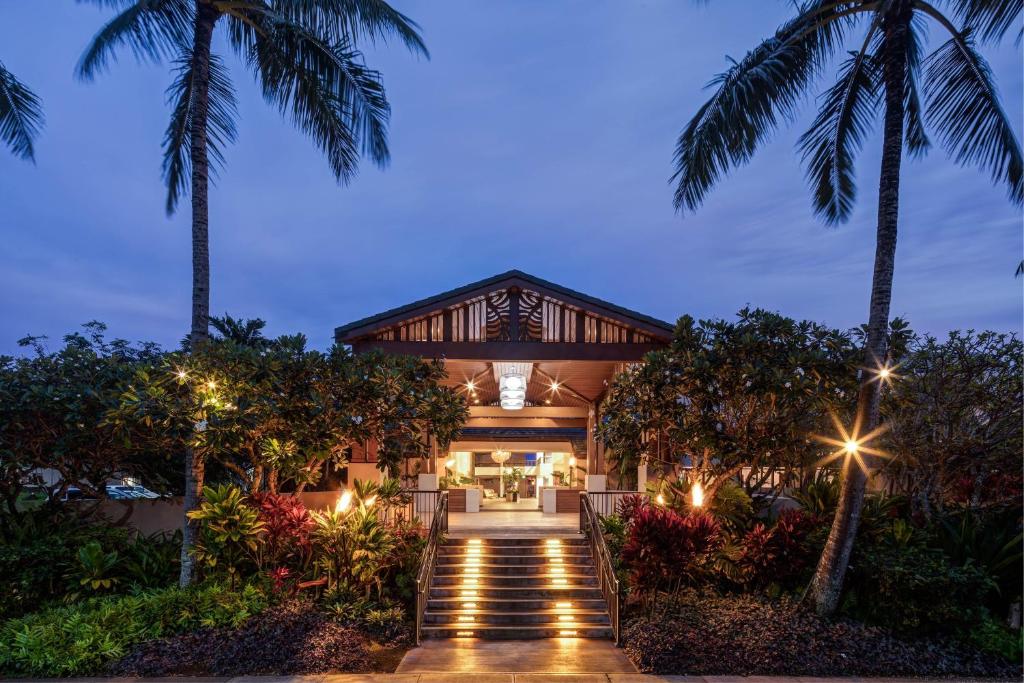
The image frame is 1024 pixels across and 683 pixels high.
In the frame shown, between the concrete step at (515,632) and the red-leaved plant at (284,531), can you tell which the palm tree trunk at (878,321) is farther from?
the red-leaved plant at (284,531)

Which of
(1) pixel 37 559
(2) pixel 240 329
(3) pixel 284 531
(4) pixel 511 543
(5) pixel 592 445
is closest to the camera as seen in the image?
(1) pixel 37 559

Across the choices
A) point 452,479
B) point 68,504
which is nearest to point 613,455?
point 68,504

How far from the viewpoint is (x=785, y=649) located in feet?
24.5

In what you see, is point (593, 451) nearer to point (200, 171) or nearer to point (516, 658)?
point (516, 658)

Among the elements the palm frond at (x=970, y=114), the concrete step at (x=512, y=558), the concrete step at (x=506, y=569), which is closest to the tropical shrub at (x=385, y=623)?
the concrete step at (x=506, y=569)

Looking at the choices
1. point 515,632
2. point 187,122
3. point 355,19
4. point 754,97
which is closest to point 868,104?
point 754,97

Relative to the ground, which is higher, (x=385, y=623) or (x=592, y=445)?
(x=592, y=445)

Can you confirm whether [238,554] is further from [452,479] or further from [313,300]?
[313,300]

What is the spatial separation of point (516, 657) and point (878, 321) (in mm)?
6440

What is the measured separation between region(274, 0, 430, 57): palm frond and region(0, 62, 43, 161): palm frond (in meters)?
4.47

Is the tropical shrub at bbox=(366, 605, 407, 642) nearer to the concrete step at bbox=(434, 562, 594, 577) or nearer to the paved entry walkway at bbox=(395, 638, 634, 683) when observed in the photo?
the paved entry walkway at bbox=(395, 638, 634, 683)

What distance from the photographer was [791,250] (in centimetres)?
8288

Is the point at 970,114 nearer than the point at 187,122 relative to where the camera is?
Yes

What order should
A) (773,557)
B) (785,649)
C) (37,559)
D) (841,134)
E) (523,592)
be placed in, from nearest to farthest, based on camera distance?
(785,649) < (773,557) < (37,559) < (841,134) < (523,592)
